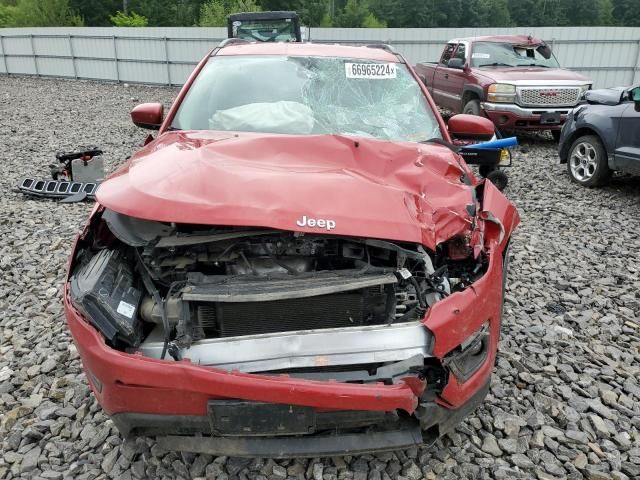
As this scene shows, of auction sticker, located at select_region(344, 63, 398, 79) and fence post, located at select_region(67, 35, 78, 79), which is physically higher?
auction sticker, located at select_region(344, 63, 398, 79)

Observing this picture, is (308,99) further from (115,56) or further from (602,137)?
(115,56)

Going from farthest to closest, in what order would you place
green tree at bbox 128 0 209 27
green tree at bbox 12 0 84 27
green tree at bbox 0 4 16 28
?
green tree at bbox 128 0 209 27
green tree at bbox 0 4 16 28
green tree at bbox 12 0 84 27

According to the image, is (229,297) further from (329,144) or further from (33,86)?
(33,86)

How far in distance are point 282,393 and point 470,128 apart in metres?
2.68

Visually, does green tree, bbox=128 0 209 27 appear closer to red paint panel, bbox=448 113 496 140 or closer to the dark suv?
the dark suv

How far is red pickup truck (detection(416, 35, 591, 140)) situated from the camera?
9016 millimetres

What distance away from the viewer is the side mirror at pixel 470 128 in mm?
3828

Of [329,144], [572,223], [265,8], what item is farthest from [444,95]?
[265,8]

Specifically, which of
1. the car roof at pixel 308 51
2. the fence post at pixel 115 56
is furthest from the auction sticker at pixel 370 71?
the fence post at pixel 115 56

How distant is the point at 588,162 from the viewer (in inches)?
272

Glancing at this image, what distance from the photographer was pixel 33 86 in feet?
61.7

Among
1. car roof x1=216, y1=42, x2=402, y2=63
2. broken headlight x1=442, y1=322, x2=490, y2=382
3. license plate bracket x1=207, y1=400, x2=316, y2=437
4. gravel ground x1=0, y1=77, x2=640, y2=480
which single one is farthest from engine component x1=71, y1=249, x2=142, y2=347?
car roof x1=216, y1=42, x2=402, y2=63

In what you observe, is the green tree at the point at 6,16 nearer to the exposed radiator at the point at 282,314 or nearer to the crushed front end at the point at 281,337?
the crushed front end at the point at 281,337

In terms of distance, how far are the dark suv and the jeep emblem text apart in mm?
5418
